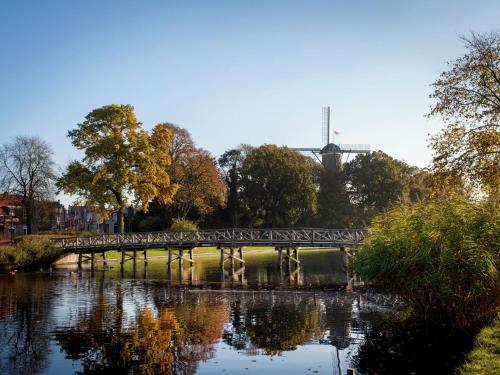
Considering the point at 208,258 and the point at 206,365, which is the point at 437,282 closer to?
the point at 206,365

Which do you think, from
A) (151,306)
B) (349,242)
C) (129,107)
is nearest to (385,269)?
(151,306)

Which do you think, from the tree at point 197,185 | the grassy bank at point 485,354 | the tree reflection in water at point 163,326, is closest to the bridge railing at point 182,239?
the tree at point 197,185

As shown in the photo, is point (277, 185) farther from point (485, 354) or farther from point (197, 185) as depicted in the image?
point (485, 354)

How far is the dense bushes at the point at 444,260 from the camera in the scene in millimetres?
15398

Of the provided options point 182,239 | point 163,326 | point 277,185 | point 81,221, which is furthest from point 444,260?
point 81,221

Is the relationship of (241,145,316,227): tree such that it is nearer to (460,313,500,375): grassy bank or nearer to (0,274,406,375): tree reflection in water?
(0,274,406,375): tree reflection in water

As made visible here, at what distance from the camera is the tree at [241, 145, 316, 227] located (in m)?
78.5

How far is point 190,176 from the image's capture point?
67.8 meters

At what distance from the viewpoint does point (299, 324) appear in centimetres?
2044

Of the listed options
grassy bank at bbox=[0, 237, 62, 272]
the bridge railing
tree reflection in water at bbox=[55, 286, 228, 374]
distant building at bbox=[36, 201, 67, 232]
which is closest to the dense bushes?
tree reflection in water at bbox=[55, 286, 228, 374]

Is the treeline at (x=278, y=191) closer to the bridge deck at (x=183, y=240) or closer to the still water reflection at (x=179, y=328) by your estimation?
the bridge deck at (x=183, y=240)

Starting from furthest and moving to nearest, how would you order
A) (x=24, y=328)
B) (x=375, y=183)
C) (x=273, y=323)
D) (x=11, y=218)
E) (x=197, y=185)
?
(x=375, y=183) < (x=11, y=218) < (x=197, y=185) < (x=273, y=323) < (x=24, y=328)

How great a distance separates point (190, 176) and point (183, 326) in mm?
48550

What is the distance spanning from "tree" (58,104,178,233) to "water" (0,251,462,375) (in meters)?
15.2
